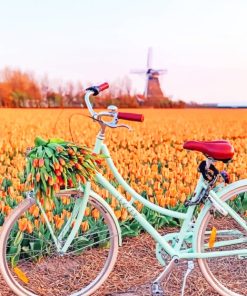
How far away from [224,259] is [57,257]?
4.60 feet

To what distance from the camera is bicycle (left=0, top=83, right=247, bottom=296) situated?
12.1 ft

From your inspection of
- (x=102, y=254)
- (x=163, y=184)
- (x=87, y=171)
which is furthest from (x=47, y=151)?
(x=163, y=184)

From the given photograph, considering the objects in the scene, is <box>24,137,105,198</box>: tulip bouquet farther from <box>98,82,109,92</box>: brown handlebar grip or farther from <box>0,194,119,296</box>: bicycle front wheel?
<box>98,82,109,92</box>: brown handlebar grip

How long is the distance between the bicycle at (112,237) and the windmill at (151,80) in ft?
114

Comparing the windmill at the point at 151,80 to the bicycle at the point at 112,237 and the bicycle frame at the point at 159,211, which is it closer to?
the bicycle at the point at 112,237

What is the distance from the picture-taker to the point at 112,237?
3.93 meters

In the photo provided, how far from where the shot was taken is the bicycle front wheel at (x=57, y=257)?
3.96m

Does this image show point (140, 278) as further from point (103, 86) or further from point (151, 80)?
point (151, 80)

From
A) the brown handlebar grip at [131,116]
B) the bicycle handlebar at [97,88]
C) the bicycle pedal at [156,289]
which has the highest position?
the bicycle handlebar at [97,88]

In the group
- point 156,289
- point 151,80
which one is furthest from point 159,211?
point 151,80

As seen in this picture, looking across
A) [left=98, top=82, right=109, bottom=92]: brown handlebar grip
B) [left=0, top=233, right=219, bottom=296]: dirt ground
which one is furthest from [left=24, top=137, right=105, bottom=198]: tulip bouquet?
[left=0, top=233, right=219, bottom=296]: dirt ground

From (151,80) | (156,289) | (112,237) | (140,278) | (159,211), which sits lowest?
(140,278)

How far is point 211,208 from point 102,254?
1.33 m

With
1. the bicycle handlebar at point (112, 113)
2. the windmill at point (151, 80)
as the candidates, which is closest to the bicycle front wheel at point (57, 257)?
the bicycle handlebar at point (112, 113)
